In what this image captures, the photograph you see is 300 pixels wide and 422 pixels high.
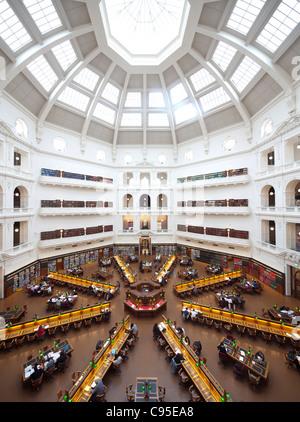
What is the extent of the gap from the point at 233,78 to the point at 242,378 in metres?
22.8

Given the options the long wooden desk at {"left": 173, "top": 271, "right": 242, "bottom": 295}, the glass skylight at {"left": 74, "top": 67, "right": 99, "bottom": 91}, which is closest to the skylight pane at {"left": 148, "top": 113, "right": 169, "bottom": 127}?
the glass skylight at {"left": 74, "top": 67, "right": 99, "bottom": 91}

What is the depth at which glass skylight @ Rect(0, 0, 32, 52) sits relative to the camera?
Result: 1136 centimetres

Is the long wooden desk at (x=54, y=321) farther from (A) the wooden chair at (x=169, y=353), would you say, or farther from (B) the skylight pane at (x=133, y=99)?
(B) the skylight pane at (x=133, y=99)

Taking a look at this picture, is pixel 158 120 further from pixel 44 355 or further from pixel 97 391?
pixel 97 391

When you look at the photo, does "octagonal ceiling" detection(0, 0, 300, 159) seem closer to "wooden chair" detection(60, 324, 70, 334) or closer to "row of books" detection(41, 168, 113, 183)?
"row of books" detection(41, 168, 113, 183)

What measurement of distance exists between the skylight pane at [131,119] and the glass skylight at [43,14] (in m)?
10.8

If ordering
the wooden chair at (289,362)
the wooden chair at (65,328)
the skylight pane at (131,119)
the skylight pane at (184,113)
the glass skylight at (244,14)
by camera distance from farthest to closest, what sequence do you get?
the skylight pane at (131,119) → the skylight pane at (184,113) → the glass skylight at (244,14) → the wooden chair at (65,328) → the wooden chair at (289,362)

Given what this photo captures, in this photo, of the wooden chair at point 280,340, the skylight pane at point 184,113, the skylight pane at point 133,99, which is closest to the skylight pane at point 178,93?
the skylight pane at point 184,113

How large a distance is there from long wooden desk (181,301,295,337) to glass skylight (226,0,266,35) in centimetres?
2016

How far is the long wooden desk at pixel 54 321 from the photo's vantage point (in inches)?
375

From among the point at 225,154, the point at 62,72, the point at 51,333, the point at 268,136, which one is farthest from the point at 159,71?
the point at 51,333

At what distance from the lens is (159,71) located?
62.7 feet

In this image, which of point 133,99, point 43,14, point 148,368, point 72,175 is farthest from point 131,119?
point 148,368

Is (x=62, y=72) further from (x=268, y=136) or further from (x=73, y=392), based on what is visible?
(x=73, y=392)
